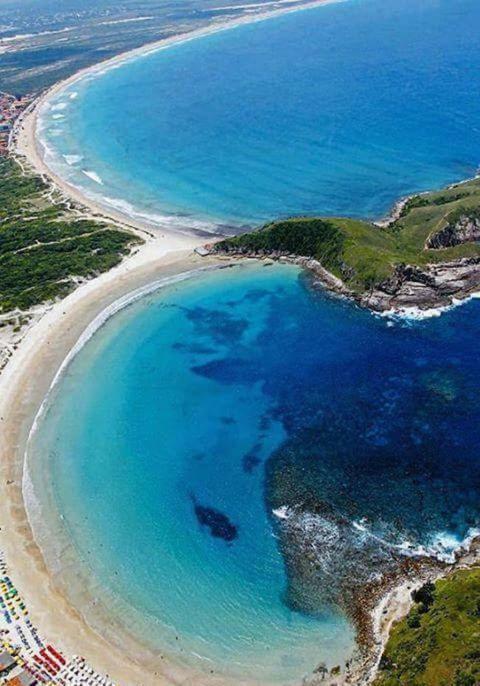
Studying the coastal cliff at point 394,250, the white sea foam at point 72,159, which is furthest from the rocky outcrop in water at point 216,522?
the white sea foam at point 72,159

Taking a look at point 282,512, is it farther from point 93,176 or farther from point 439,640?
point 93,176

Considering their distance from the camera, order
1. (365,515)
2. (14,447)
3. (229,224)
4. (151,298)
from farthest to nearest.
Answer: (229,224)
(151,298)
(14,447)
(365,515)

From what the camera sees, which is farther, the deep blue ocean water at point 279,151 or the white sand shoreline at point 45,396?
the deep blue ocean water at point 279,151

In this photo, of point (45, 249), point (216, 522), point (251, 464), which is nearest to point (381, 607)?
point (216, 522)

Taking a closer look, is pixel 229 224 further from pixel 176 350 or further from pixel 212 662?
pixel 212 662

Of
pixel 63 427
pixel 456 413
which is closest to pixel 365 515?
pixel 456 413

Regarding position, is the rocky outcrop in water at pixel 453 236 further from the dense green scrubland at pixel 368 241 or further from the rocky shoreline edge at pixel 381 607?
the rocky shoreline edge at pixel 381 607
